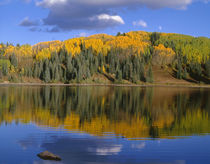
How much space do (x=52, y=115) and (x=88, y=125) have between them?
7063 mm

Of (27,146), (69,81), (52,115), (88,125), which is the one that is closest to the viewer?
(27,146)


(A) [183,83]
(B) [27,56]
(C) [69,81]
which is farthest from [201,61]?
(B) [27,56]

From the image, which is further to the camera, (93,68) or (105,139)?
(93,68)

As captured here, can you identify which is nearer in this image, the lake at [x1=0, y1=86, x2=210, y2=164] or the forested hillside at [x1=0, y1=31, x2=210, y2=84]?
the lake at [x1=0, y1=86, x2=210, y2=164]

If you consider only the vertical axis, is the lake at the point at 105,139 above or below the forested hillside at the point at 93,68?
below

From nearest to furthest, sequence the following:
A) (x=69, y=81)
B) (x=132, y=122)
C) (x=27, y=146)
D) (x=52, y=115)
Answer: (x=27, y=146) < (x=132, y=122) < (x=52, y=115) < (x=69, y=81)

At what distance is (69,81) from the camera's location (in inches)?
5792

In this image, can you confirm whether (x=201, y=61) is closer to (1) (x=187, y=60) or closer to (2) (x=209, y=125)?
(1) (x=187, y=60)

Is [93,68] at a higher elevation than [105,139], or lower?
higher

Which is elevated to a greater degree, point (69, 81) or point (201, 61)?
point (201, 61)

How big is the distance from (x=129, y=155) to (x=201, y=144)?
633 centimetres

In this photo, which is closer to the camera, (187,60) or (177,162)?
(177,162)

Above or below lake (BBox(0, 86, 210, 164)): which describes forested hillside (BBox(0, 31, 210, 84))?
above

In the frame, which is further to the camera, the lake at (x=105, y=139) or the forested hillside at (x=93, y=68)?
the forested hillside at (x=93, y=68)
